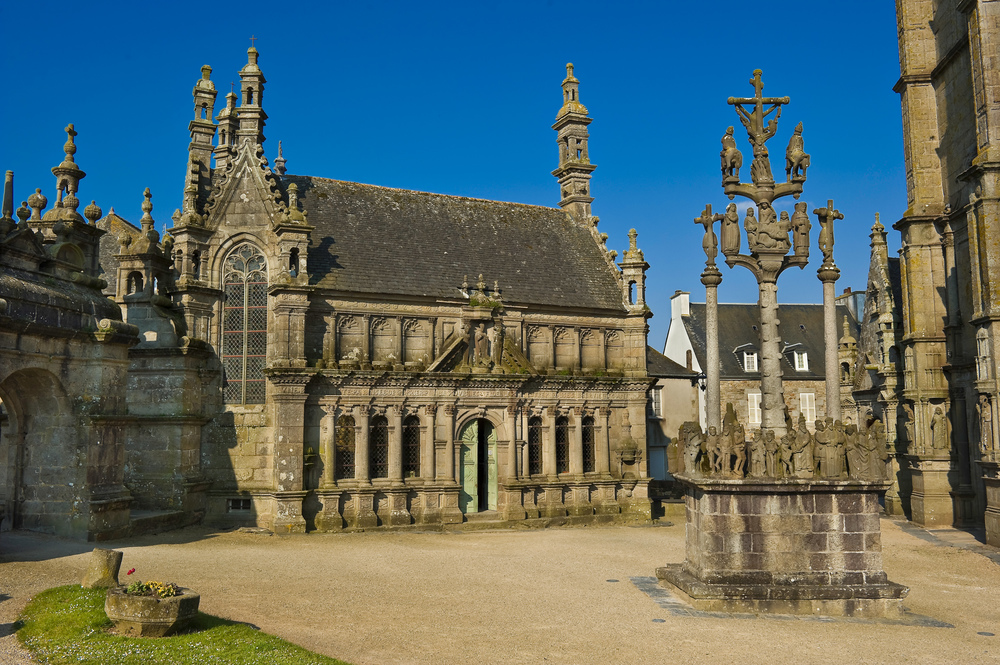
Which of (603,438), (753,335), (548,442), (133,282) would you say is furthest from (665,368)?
(133,282)

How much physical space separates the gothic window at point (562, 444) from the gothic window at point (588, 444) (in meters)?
0.84

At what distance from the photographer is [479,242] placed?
31.8 metres

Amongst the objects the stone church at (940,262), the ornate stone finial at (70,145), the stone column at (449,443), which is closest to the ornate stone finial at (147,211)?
the ornate stone finial at (70,145)

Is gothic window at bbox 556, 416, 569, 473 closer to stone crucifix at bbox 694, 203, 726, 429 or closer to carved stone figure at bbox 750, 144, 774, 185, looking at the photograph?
stone crucifix at bbox 694, 203, 726, 429

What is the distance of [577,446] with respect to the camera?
1185 inches

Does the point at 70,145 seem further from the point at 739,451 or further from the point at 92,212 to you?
the point at 739,451

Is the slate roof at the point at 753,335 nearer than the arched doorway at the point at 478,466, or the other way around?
the arched doorway at the point at 478,466

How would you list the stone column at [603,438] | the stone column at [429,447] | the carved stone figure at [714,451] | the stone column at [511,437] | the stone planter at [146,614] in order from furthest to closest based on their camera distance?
the stone column at [603,438]
the stone column at [511,437]
the stone column at [429,447]
the carved stone figure at [714,451]
the stone planter at [146,614]

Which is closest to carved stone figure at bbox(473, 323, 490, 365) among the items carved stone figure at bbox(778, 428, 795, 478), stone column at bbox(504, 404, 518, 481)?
stone column at bbox(504, 404, 518, 481)

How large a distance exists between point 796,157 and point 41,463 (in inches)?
661

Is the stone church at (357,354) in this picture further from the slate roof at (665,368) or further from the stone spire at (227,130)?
the slate roof at (665,368)

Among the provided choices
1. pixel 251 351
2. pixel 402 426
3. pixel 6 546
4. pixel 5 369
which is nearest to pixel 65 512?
pixel 6 546

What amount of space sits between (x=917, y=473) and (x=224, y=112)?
86.9 ft

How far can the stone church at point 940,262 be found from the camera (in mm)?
21891
